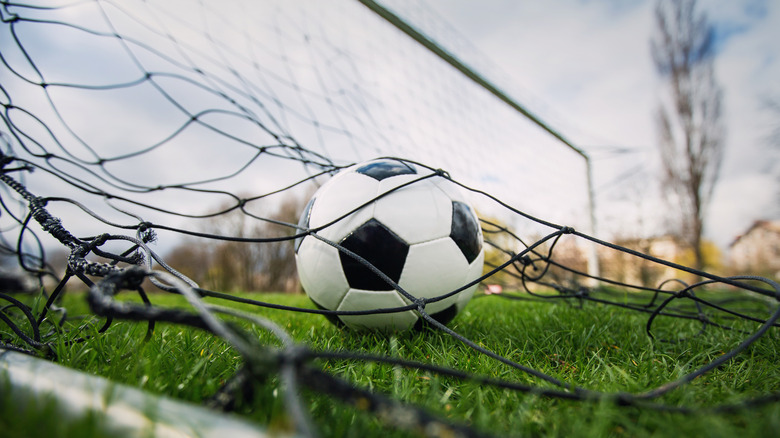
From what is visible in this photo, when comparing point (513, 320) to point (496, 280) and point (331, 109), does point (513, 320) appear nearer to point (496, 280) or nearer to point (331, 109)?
point (331, 109)

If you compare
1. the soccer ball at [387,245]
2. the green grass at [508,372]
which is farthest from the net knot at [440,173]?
the green grass at [508,372]

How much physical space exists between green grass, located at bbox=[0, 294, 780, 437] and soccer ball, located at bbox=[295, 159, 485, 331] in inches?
6.4

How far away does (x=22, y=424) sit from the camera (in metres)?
0.57

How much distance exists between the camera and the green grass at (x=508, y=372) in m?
0.71

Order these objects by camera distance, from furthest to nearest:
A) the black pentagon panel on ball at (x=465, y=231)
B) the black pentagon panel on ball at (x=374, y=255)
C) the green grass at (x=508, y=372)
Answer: the black pentagon panel on ball at (x=465, y=231) → the black pentagon panel on ball at (x=374, y=255) → the green grass at (x=508, y=372)

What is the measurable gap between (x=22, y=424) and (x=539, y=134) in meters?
5.88

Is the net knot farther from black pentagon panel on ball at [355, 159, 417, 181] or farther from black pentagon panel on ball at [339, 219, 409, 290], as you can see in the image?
black pentagon panel on ball at [339, 219, 409, 290]

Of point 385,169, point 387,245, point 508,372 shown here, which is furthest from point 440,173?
point 508,372

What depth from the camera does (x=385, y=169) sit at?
4.66 ft

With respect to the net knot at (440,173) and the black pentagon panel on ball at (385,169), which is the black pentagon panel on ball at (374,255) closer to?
the black pentagon panel on ball at (385,169)

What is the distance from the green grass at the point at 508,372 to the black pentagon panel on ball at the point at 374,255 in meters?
0.22

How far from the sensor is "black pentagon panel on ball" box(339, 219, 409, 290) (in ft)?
4.13

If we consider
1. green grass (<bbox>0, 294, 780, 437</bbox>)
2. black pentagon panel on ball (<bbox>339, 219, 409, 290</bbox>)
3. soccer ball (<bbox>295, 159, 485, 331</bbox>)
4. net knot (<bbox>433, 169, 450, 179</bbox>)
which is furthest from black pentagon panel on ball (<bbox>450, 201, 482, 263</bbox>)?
green grass (<bbox>0, 294, 780, 437</bbox>)

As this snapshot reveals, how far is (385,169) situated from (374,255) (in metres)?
0.36
